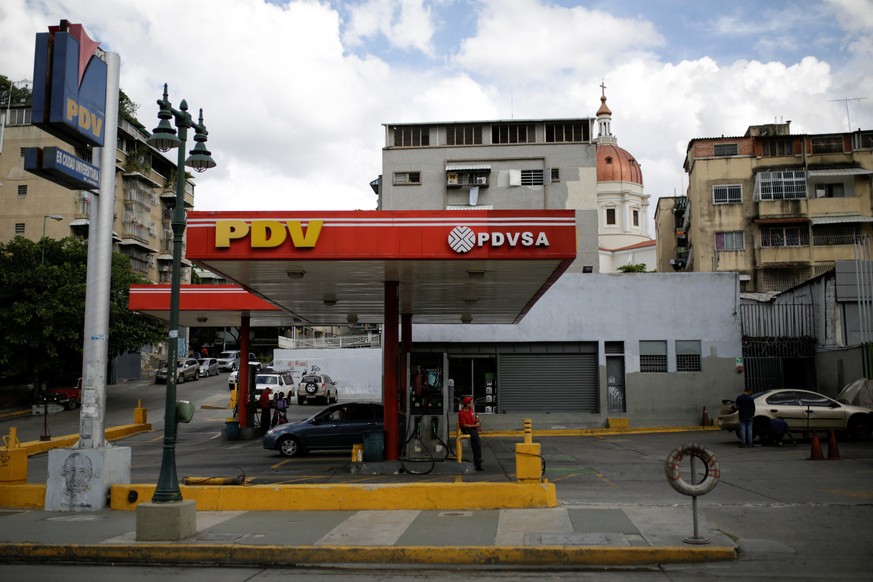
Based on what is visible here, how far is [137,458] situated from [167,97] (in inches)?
519

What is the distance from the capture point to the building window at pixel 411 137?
55.7 metres

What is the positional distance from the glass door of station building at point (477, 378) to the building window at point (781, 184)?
30.6 m

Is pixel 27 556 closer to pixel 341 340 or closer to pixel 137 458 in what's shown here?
pixel 137 458

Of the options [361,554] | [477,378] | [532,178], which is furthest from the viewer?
[532,178]

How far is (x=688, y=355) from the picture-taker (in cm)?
2820

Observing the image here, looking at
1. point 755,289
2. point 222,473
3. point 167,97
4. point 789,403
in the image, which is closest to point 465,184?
point 755,289

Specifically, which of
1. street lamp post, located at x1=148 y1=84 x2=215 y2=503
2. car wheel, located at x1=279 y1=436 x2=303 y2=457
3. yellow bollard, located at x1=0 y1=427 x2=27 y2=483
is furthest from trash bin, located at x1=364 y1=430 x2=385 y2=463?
yellow bollard, located at x1=0 y1=427 x2=27 y2=483

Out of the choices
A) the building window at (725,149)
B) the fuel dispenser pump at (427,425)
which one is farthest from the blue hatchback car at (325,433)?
the building window at (725,149)

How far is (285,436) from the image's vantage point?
20.7 meters

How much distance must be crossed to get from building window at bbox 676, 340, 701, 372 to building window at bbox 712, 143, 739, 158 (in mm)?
28863

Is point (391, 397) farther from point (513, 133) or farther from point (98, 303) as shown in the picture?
point (513, 133)

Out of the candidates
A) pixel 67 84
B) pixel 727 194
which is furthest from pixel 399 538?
pixel 727 194

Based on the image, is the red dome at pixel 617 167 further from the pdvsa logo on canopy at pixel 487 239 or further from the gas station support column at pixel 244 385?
the pdvsa logo on canopy at pixel 487 239

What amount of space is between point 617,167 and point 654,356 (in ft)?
209
